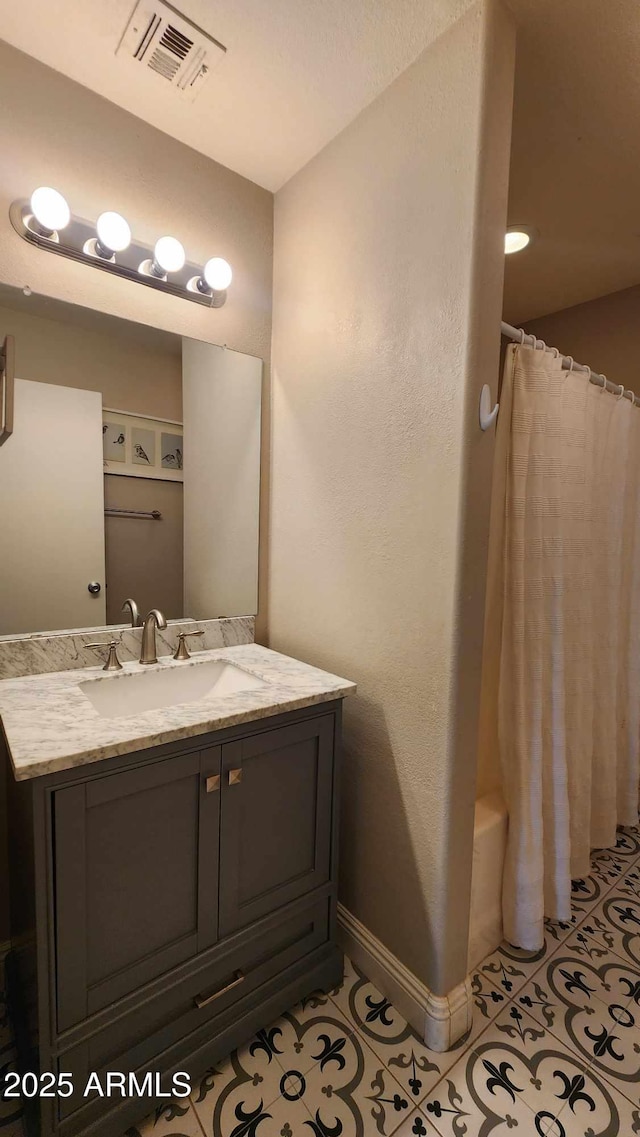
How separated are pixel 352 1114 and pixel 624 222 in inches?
109

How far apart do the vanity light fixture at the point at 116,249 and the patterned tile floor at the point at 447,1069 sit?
6.50 feet

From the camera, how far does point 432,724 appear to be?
117 centimetres

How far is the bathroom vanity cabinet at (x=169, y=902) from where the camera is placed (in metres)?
0.87

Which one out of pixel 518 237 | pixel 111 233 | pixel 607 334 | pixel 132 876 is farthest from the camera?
pixel 607 334

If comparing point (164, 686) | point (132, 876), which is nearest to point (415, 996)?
point (132, 876)

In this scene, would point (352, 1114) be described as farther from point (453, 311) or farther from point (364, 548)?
point (453, 311)

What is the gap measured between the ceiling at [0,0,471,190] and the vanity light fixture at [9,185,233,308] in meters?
0.31

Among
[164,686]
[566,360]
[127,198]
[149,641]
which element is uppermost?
[127,198]

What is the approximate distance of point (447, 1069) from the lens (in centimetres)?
111

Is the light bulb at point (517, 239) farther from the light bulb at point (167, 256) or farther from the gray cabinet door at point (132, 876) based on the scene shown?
the gray cabinet door at point (132, 876)

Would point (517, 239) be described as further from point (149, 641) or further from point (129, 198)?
point (149, 641)

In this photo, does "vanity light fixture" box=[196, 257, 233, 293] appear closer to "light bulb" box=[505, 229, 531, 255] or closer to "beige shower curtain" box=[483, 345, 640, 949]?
"beige shower curtain" box=[483, 345, 640, 949]

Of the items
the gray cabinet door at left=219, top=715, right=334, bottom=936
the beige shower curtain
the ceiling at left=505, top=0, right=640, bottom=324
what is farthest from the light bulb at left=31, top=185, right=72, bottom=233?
the gray cabinet door at left=219, top=715, right=334, bottom=936

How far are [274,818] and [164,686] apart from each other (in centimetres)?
47
